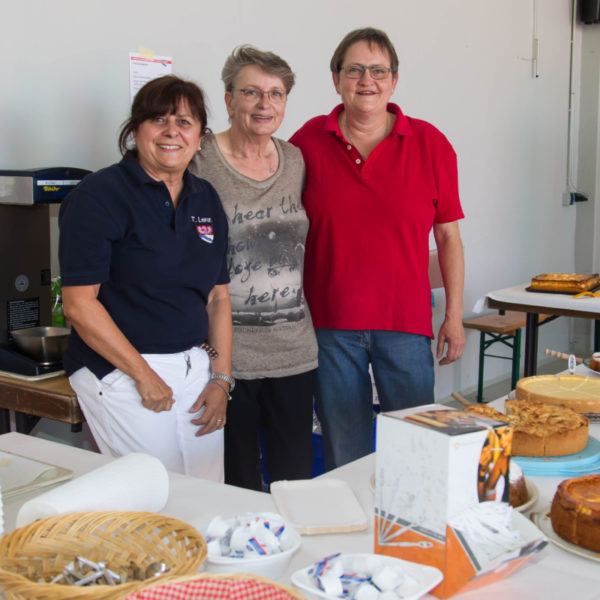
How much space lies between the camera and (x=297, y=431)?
2.06 m

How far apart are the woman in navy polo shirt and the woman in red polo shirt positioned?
0.40m

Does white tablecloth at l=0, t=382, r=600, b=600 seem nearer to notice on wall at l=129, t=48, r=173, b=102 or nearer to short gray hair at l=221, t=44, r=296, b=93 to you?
short gray hair at l=221, t=44, r=296, b=93

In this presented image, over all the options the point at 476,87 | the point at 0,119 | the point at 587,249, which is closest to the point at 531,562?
the point at 0,119

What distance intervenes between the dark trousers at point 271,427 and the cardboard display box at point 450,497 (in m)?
1.03

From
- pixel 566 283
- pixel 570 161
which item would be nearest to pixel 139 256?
pixel 566 283

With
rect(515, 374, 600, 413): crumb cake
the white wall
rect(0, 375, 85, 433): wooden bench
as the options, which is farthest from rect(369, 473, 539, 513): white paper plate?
the white wall

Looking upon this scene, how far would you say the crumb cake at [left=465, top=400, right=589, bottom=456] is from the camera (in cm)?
138

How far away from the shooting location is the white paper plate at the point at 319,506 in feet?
3.76

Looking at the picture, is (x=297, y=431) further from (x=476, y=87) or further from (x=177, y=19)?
(x=476, y=87)

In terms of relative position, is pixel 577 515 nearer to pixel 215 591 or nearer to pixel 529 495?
pixel 529 495

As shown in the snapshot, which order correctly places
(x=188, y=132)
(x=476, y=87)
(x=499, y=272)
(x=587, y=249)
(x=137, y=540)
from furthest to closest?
(x=587, y=249) → (x=499, y=272) → (x=476, y=87) → (x=188, y=132) → (x=137, y=540)

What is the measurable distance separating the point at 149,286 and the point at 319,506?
Result: 70 centimetres

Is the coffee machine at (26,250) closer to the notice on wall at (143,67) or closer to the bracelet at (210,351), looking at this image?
the bracelet at (210,351)

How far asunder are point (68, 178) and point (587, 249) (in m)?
4.90
